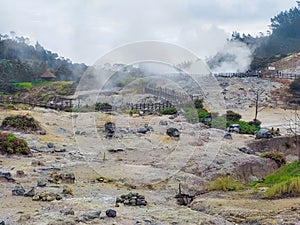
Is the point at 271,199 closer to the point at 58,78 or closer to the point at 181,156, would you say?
the point at 181,156

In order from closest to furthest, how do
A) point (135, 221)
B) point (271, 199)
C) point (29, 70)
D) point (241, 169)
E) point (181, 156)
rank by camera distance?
point (135, 221)
point (271, 199)
point (241, 169)
point (181, 156)
point (29, 70)

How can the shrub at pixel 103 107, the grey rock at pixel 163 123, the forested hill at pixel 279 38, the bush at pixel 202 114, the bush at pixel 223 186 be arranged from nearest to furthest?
the bush at pixel 223 186 → the grey rock at pixel 163 123 → the bush at pixel 202 114 → the shrub at pixel 103 107 → the forested hill at pixel 279 38

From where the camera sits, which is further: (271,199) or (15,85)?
(15,85)

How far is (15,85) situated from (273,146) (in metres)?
42.6

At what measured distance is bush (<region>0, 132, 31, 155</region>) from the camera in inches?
819

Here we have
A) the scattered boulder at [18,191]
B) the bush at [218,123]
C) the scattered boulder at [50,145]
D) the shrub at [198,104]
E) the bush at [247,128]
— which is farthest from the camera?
the shrub at [198,104]

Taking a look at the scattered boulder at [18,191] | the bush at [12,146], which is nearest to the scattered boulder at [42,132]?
the bush at [12,146]

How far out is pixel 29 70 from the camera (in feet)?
231

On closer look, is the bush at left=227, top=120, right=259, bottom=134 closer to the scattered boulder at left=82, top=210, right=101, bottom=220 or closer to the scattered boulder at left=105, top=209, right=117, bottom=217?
the scattered boulder at left=105, top=209, right=117, bottom=217

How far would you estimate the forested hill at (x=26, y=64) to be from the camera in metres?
68.0

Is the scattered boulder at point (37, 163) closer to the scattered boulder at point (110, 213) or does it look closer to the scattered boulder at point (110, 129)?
the scattered boulder at point (110, 213)

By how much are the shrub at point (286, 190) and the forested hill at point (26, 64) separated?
2002 inches

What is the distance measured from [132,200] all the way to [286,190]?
4.50m

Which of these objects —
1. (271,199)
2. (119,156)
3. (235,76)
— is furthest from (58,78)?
(271,199)
